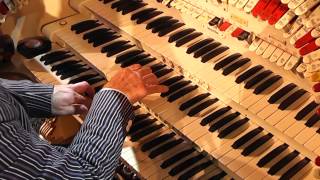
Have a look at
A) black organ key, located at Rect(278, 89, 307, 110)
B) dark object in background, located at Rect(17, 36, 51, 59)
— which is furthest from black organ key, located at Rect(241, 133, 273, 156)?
dark object in background, located at Rect(17, 36, 51, 59)

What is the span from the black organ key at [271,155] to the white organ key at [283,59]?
28 centimetres

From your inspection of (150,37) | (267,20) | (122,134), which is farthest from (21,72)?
(267,20)

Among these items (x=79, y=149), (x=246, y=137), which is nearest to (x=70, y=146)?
(x=79, y=149)

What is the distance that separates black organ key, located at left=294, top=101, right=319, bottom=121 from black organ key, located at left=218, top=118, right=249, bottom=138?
217 millimetres

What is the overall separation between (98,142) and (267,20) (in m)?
0.66

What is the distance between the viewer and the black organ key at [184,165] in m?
1.62

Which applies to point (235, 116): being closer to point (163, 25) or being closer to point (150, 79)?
point (150, 79)

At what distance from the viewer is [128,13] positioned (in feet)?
6.90

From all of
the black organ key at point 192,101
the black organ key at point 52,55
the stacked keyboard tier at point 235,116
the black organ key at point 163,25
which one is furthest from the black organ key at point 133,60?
the black organ key at point 52,55

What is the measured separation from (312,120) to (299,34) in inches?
11.2

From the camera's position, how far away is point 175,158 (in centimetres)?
167

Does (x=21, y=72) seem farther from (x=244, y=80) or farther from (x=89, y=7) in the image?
(x=244, y=80)

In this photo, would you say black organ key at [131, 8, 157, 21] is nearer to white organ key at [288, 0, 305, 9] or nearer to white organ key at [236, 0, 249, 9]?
white organ key at [236, 0, 249, 9]

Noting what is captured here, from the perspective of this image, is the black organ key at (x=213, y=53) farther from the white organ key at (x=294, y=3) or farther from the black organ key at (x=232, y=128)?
the white organ key at (x=294, y=3)
